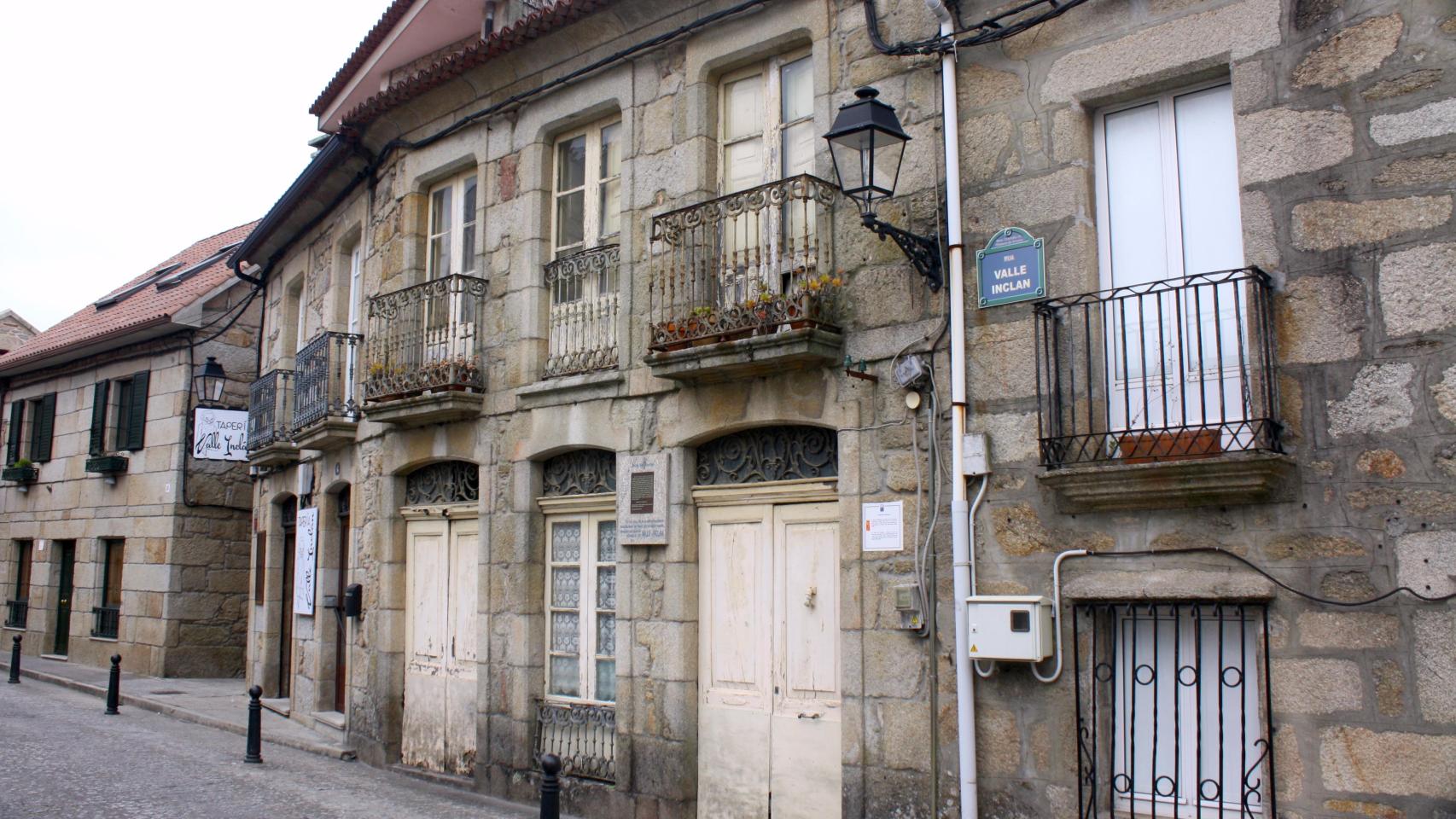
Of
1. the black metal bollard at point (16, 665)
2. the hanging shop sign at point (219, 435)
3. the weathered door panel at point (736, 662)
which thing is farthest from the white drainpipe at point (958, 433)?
the black metal bollard at point (16, 665)

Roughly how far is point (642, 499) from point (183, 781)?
4287 millimetres

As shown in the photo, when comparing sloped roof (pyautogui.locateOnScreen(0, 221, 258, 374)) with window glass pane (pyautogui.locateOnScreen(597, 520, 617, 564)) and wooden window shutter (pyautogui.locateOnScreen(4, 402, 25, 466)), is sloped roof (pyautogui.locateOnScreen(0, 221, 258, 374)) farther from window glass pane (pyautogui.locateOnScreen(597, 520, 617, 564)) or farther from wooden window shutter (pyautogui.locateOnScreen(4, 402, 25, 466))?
window glass pane (pyautogui.locateOnScreen(597, 520, 617, 564))

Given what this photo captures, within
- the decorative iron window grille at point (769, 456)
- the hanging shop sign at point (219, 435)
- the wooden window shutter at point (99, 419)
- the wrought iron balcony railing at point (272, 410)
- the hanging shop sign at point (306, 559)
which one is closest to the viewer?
the decorative iron window grille at point (769, 456)

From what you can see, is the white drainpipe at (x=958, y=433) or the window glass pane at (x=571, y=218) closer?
the white drainpipe at (x=958, y=433)

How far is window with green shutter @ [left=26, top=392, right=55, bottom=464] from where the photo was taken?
20547 millimetres

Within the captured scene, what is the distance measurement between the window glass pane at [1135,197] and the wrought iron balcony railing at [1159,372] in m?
0.16

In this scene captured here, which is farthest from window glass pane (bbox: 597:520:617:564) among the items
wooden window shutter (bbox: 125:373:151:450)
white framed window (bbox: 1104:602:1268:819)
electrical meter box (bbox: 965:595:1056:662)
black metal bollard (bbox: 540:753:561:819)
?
wooden window shutter (bbox: 125:373:151:450)

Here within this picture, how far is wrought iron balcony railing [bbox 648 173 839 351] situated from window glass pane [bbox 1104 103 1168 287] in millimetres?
1617

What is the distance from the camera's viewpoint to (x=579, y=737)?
8.77 metres

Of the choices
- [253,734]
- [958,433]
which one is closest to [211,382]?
[253,734]

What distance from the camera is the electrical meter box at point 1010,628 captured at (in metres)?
6.05

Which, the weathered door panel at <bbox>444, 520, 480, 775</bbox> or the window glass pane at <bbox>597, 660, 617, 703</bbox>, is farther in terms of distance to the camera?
the weathered door panel at <bbox>444, 520, 480, 775</bbox>

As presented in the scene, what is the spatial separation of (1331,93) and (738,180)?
3823mm

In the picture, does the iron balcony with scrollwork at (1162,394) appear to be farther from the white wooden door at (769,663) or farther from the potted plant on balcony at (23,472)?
the potted plant on balcony at (23,472)
